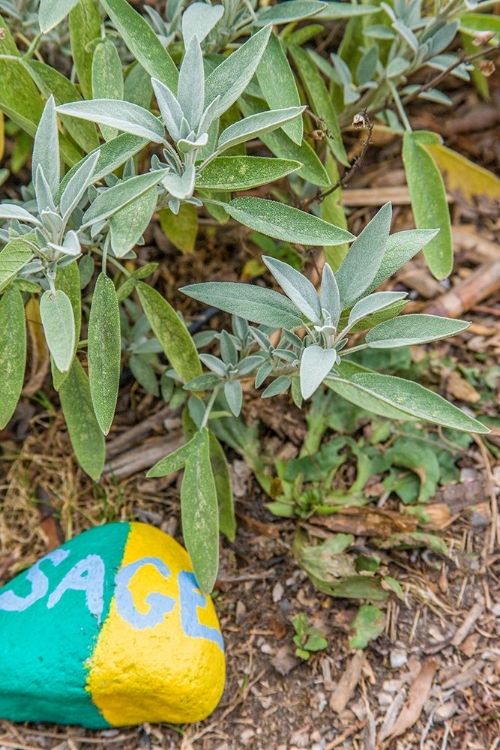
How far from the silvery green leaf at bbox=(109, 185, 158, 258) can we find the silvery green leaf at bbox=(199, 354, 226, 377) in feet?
1.21

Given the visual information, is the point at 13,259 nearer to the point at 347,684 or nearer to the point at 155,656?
the point at 155,656

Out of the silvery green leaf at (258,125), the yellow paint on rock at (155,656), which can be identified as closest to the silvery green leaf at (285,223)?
the silvery green leaf at (258,125)

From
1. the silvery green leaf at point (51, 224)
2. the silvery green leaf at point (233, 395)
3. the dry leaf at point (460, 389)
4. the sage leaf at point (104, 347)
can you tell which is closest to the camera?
the silvery green leaf at point (51, 224)

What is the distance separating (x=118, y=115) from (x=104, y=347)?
1.21 ft

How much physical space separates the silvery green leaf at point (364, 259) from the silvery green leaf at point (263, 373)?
22 centimetres

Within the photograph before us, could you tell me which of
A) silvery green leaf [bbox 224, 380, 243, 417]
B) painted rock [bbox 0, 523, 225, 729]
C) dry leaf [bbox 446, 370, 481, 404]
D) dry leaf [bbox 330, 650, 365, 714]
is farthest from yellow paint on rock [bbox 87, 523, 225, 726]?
dry leaf [bbox 446, 370, 481, 404]

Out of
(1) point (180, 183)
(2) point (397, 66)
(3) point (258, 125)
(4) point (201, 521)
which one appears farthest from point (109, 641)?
(2) point (397, 66)

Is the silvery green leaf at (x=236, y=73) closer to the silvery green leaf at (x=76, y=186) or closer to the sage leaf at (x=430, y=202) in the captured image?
the silvery green leaf at (x=76, y=186)

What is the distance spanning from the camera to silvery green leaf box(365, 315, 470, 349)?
1068 mm

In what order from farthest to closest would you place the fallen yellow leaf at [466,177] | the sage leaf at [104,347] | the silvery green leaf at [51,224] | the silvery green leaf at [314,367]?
the fallen yellow leaf at [466,177] < the sage leaf at [104,347] < the silvery green leaf at [51,224] < the silvery green leaf at [314,367]

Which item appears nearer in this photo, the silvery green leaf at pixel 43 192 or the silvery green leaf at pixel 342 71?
the silvery green leaf at pixel 43 192

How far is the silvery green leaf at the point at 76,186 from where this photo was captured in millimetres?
1051

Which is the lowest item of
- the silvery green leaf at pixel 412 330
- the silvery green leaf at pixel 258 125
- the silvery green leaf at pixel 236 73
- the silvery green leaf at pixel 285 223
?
the silvery green leaf at pixel 412 330

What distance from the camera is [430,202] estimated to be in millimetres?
1469
